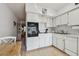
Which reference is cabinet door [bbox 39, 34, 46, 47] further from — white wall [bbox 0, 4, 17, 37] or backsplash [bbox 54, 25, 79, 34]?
white wall [bbox 0, 4, 17, 37]

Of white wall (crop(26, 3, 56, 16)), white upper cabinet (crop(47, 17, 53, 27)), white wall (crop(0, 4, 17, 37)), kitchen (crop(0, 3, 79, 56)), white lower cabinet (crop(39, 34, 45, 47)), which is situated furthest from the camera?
white upper cabinet (crop(47, 17, 53, 27))

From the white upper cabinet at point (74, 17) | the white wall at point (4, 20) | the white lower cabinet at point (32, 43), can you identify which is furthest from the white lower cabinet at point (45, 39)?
the white wall at point (4, 20)

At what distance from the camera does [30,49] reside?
2.63 m

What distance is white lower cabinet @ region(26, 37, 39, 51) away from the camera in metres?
2.61

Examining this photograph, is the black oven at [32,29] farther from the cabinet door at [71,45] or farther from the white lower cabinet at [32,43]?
the cabinet door at [71,45]

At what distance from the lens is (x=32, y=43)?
2.68m

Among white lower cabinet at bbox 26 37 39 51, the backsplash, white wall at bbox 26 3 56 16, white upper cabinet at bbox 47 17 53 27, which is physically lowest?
white lower cabinet at bbox 26 37 39 51

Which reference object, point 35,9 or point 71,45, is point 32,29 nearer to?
point 35,9

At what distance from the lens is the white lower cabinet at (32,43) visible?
2606mm

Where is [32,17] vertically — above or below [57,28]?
above

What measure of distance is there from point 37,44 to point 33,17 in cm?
111

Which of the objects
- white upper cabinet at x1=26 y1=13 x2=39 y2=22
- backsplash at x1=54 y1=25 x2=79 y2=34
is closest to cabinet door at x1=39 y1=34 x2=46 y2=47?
white upper cabinet at x1=26 y1=13 x2=39 y2=22

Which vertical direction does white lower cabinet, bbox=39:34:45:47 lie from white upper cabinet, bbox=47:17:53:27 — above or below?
below

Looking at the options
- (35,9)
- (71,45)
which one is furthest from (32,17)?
(71,45)
